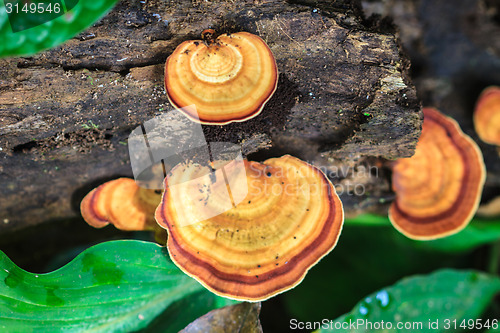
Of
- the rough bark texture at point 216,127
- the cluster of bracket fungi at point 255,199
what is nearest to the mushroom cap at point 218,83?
the cluster of bracket fungi at point 255,199

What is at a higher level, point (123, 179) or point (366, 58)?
point (366, 58)

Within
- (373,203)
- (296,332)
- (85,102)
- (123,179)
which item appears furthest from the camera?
(296,332)

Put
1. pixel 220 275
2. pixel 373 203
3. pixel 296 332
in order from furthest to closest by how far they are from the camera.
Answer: pixel 296 332
pixel 373 203
pixel 220 275

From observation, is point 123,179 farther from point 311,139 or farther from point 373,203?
point 373,203

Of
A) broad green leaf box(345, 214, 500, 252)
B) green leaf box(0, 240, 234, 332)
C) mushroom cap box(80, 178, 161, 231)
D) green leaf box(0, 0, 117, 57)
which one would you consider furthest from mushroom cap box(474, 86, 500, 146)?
green leaf box(0, 0, 117, 57)

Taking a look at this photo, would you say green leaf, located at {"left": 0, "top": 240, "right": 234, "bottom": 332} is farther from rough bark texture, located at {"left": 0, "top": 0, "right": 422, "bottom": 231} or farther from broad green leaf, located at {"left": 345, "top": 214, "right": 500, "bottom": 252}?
broad green leaf, located at {"left": 345, "top": 214, "right": 500, "bottom": 252}

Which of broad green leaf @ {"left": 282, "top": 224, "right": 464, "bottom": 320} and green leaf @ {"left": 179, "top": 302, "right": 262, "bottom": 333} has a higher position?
green leaf @ {"left": 179, "top": 302, "right": 262, "bottom": 333}

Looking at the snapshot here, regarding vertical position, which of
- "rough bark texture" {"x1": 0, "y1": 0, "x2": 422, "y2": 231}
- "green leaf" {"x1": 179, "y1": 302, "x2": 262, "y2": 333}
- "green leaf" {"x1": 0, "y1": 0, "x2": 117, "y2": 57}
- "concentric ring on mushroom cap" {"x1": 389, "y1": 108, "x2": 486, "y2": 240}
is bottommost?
"green leaf" {"x1": 179, "y1": 302, "x2": 262, "y2": 333}

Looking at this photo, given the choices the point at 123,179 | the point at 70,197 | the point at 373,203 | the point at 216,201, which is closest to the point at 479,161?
the point at 373,203
